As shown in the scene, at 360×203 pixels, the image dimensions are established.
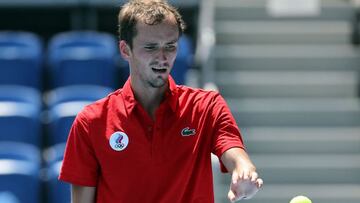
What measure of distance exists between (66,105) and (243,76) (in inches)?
84.4

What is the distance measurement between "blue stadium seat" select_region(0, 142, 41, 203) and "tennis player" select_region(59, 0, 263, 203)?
113 inches

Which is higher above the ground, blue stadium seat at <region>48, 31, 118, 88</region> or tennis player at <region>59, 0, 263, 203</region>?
tennis player at <region>59, 0, 263, 203</region>

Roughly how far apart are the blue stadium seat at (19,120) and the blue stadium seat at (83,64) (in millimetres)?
628

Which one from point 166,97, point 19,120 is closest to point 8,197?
point 19,120

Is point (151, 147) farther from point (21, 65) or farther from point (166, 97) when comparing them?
point (21, 65)

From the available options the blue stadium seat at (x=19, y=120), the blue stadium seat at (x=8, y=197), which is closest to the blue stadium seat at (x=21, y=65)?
the blue stadium seat at (x=19, y=120)

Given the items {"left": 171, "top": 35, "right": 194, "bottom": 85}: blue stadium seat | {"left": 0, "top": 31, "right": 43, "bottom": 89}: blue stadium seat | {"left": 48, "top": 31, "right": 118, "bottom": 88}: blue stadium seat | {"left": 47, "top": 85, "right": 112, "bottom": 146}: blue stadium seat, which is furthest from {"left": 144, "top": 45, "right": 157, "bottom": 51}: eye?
{"left": 0, "top": 31, "right": 43, "bottom": 89}: blue stadium seat

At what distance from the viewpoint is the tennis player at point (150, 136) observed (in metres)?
3.28

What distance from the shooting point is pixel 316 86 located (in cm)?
846

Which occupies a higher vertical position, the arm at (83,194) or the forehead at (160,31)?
the forehead at (160,31)

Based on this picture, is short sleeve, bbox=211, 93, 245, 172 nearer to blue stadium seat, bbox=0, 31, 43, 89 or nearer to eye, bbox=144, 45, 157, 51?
eye, bbox=144, 45, 157, 51

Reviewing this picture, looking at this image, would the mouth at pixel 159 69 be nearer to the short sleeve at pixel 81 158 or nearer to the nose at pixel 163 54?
the nose at pixel 163 54

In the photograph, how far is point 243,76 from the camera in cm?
859

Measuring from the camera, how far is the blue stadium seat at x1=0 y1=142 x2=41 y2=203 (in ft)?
20.4
